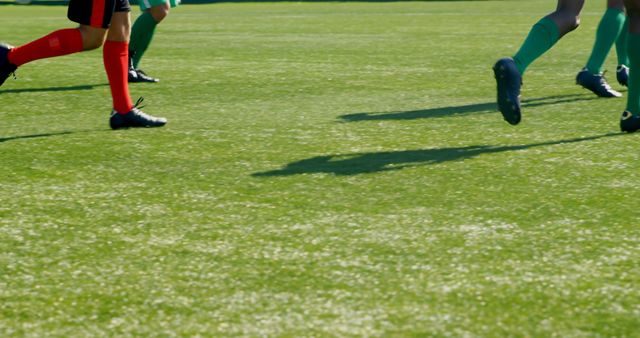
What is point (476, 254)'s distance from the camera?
355 cm

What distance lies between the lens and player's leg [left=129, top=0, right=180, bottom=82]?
8.51 m

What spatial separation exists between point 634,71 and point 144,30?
4.04 m

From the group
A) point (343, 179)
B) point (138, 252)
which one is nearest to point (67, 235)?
point (138, 252)

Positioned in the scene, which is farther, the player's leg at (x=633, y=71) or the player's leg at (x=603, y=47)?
the player's leg at (x=603, y=47)

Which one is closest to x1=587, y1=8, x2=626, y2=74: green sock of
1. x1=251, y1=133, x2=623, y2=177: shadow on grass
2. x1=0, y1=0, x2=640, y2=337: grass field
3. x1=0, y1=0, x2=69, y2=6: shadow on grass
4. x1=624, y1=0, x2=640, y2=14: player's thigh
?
x1=0, y1=0, x2=640, y2=337: grass field

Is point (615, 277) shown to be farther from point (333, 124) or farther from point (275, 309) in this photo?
point (333, 124)

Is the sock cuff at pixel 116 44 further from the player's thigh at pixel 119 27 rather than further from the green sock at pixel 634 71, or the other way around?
the green sock at pixel 634 71

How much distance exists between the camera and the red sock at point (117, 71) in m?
6.14

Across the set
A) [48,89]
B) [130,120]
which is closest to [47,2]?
[48,89]

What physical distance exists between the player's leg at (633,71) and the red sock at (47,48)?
2.67 metres

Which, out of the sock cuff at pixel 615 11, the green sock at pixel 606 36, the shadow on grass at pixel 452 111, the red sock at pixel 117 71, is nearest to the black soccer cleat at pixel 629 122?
the shadow on grass at pixel 452 111

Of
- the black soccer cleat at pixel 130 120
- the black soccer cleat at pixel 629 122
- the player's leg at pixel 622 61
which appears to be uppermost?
the black soccer cleat at pixel 130 120

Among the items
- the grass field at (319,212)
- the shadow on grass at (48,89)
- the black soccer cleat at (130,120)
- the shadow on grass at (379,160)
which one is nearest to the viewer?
the grass field at (319,212)

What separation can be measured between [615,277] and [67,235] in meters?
1.69
